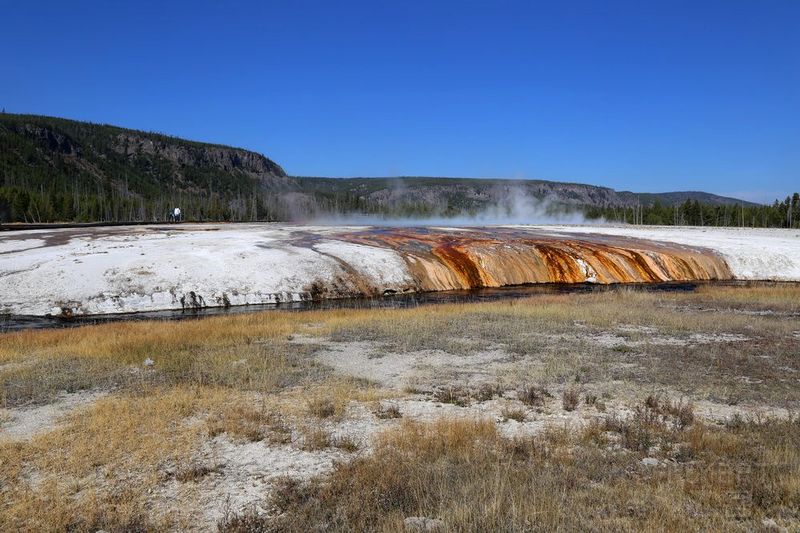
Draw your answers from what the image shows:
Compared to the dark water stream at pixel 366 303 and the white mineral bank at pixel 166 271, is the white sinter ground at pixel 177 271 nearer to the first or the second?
the white mineral bank at pixel 166 271

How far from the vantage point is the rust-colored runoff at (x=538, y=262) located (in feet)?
111

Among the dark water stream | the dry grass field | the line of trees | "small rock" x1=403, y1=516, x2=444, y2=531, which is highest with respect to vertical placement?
the line of trees

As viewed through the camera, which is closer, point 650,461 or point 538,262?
point 650,461

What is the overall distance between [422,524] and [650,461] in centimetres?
343

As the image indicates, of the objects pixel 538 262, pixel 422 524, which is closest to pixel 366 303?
pixel 538 262

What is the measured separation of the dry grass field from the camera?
5.72 metres

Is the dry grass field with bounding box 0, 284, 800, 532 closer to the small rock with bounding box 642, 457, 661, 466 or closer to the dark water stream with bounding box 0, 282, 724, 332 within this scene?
the small rock with bounding box 642, 457, 661, 466

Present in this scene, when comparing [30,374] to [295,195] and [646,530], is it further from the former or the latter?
[295,195]

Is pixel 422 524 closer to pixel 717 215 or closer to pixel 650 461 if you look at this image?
pixel 650 461

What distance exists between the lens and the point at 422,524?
541 centimetres

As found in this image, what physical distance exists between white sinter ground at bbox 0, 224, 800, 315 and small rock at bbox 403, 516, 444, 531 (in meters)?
22.6

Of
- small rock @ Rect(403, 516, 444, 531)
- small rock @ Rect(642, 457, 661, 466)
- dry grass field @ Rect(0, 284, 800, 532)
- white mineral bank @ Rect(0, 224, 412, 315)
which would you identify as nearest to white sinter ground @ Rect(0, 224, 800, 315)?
white mineral bank @ Rect(0, 224, 412, 315)

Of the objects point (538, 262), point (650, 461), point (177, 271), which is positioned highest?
point (538, 262)

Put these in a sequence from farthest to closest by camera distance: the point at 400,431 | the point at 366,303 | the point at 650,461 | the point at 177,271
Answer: the point at 177,271
the point at 366,303
the point at 400,431
the point at 650,461
